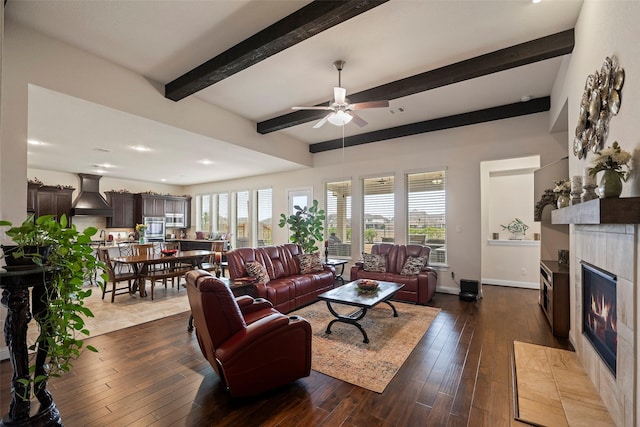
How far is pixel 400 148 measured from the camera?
20.1ft

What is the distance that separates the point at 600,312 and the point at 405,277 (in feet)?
8.87

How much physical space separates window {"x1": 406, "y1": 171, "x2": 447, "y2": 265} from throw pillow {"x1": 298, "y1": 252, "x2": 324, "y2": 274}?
2.10 meters

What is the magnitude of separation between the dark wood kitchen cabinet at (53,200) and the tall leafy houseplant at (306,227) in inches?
252

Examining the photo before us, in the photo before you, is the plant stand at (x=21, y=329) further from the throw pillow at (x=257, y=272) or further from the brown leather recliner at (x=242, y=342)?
the throw pillow at (x=257, y=272)

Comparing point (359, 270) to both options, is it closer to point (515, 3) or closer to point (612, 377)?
point (612, 377)

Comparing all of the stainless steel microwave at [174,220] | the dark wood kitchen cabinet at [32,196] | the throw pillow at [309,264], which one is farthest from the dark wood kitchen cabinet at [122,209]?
the throw pillow at [309,264]

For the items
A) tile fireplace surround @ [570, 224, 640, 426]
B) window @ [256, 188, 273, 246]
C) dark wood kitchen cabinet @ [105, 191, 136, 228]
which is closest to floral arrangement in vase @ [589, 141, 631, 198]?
tile fireplace surround @ [570, 224, 640, 426]

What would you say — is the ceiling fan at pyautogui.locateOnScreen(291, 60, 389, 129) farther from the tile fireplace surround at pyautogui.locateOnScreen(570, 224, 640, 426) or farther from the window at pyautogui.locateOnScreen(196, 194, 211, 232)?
the window at pyautogui.locateOnScreen(196, 194, 211, 232)

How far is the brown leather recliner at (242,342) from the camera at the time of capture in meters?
2.12

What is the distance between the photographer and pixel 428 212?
5871 millimetres

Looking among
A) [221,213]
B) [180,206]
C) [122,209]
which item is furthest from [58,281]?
[180,206]

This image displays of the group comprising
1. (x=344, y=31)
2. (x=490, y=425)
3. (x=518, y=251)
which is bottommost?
(x=490, y=425)

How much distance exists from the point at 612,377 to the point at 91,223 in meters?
11.7

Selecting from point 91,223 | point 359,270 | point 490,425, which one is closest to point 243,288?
point 359,270
